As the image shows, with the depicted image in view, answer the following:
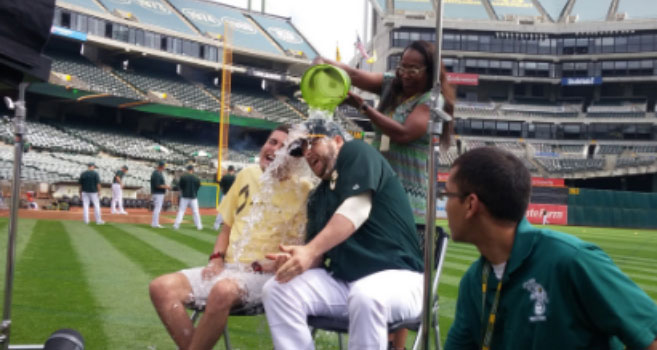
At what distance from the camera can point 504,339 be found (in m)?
1.88

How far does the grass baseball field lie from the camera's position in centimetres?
442

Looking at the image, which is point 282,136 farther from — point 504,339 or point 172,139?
point 172,139

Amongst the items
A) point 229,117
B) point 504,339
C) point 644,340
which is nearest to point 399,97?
point 504,339

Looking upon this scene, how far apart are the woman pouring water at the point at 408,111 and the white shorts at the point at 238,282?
3.14 feet

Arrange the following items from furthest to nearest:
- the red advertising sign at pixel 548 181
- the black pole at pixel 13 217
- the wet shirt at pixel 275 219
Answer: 1. the red advertising sign at pixel 548 181
2. the wet shirt at pixel 275 219
3. the black pole at pixel 13 217

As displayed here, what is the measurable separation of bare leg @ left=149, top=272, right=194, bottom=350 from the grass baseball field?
49cm

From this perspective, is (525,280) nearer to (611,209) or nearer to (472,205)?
(472,205)

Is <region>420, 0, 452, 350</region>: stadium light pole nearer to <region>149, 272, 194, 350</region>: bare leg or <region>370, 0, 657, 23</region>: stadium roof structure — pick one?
<region>149, 272, 194, 350</region>: bare leg

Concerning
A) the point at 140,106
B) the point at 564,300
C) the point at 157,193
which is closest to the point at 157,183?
the point at 157,193

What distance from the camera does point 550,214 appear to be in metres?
31.0

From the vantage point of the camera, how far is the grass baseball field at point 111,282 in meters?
4.42

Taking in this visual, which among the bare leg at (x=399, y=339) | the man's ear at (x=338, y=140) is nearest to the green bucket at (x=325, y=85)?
the man's ear at (x=338, y=140)

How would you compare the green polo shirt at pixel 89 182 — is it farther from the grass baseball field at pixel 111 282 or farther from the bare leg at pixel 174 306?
the bare leg at pixel 174 306

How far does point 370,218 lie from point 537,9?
207ft
